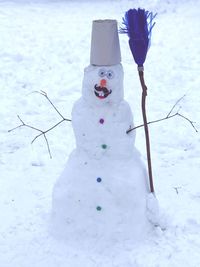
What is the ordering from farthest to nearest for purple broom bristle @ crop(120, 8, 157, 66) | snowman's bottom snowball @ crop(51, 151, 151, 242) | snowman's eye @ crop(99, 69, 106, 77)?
snowman's bottom snowball @ crop(51, 151, 151, 242), snowman's eye @ crop(99, 69, 106, 77), purple broom bristle @ crop(120, 8, 157, 66)

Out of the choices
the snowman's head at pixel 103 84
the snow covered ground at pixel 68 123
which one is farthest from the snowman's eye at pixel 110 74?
the snow covered ground at pixel 68 123

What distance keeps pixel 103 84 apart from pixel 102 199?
0.84 meters

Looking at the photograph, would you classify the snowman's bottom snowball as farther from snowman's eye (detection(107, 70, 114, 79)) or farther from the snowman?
snowman's eye (detection(107, 70, 114, 79))

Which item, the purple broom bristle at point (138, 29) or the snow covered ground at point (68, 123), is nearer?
the purple broom bristle at point (138, 29)

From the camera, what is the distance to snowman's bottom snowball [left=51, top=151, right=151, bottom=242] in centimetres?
346

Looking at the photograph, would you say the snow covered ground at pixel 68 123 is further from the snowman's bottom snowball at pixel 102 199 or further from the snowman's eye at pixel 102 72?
the snowman's eye at pixel 102 72

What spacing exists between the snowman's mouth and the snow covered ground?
111cm

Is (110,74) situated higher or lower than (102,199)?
higher

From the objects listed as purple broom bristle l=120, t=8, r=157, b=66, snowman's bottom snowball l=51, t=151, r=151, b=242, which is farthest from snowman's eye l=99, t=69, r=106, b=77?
snowman's bottom snowball l=51, t=151, r=151, b=242

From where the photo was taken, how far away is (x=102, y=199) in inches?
136

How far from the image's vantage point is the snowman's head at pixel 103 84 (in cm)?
324

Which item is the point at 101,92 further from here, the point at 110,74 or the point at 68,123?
the point at 68,123

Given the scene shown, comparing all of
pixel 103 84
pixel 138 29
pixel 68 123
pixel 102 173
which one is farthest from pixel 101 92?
pixel 68 123

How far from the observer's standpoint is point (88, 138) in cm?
340
